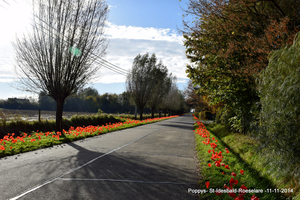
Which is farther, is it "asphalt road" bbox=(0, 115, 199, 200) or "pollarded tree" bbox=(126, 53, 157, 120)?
"pollarded tree" bbox=(126, 53, 157, 120)

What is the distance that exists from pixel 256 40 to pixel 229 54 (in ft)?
4.18

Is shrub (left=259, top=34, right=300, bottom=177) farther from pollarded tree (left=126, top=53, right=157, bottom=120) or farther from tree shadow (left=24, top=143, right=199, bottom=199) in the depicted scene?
pollarded tree (left=126, top=53, right=157, bottom=120)

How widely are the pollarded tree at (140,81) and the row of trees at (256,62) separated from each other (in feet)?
79.4

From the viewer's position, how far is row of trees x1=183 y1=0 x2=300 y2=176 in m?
3.77

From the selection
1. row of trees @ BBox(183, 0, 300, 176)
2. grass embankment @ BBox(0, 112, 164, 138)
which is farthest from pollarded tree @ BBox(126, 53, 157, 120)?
row of trees @ BBox(183, 0, 300, 176)

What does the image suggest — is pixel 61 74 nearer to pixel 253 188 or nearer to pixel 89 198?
pixel 89 198

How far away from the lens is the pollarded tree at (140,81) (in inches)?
1339

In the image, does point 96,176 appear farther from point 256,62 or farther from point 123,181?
point 256,62

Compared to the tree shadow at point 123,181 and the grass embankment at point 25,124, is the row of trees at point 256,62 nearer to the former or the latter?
the tree shadow at point 123,181

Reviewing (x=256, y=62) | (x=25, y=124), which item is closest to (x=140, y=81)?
(x=25, y=124)

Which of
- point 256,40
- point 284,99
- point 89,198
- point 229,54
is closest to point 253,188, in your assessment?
point 284,99

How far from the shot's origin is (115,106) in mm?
88312

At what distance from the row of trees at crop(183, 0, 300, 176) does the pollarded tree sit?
2419cm

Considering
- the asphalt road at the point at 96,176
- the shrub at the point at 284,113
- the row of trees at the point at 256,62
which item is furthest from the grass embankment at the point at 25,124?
the shrub at the point at 284,113
